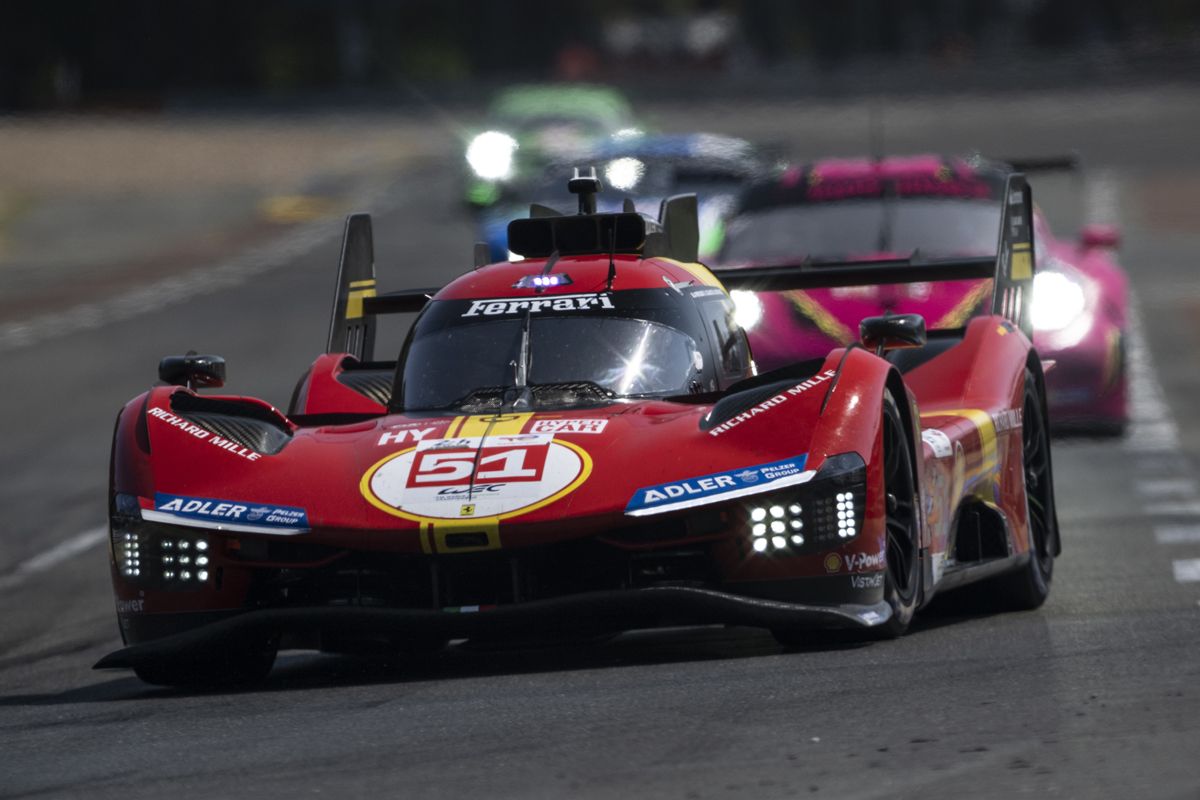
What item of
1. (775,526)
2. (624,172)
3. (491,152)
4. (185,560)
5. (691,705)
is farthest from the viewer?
(624,172)

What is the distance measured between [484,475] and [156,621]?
115cm

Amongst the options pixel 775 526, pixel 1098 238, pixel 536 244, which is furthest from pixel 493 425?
pixel 1098 238

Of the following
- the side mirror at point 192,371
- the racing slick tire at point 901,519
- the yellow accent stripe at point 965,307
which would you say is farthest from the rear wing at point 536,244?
the yellow accent stripe at point 965,307

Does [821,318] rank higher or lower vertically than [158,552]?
lower

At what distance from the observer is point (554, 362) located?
327 inches

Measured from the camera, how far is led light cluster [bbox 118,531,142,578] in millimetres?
7539

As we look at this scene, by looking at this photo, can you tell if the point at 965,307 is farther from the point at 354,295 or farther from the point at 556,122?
the point at 556,122

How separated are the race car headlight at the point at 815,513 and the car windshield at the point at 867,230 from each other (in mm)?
6965

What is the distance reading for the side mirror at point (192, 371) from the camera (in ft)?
28.6

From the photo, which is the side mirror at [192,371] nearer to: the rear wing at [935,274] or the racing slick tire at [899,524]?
the rear wing at [935,274]

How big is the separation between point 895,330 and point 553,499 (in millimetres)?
1522

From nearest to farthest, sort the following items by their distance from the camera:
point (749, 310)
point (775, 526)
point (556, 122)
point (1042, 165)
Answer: point (775, 526) < point (749, 310) < point (1042, 165) < point (556, 122)

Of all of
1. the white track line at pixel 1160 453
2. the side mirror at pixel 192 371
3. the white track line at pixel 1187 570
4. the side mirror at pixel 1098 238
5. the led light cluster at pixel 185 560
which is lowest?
the white track line at pixel 1160 453

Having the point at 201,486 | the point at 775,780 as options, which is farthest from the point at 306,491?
the point at 775,780
